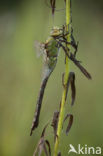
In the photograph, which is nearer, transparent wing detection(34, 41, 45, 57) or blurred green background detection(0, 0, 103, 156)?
transparent wing detection(34, 41, 45, 57)

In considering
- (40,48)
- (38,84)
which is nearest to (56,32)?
(40,48)

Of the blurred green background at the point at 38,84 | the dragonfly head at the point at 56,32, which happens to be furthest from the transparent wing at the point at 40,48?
the blurred green background at the point at 38,84

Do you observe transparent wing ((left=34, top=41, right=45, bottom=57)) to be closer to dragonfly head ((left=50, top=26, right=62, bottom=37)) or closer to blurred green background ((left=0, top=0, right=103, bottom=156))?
dragonfly head ((left=50, top=26, right=62, bottom=37))

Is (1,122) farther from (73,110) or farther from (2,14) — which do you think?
(2,14)

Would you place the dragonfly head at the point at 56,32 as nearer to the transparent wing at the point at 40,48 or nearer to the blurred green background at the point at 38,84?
the transparent wing at the point at 40,48

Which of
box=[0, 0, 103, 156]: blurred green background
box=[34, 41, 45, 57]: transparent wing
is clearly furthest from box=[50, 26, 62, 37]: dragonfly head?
box=[0, 0, 103, 156]: blurred green background

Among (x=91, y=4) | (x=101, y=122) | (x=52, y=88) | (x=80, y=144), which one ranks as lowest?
(x=80, y=144)

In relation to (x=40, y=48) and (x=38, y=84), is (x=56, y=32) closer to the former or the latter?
(x=40, y=48)

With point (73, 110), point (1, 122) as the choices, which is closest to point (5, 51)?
point (1, 122)
